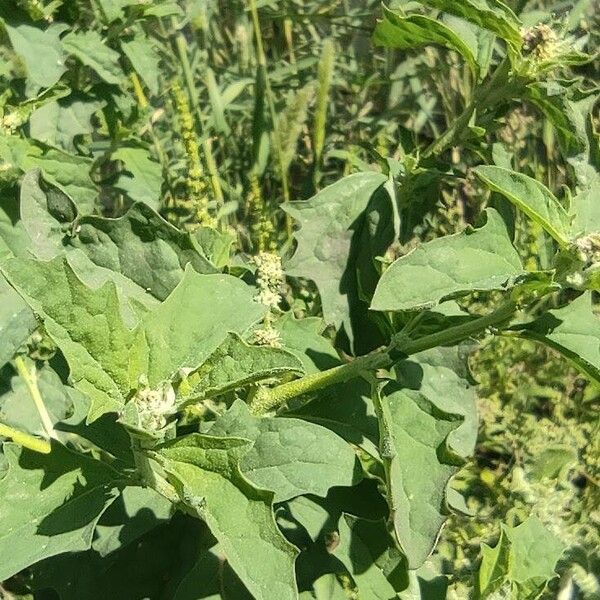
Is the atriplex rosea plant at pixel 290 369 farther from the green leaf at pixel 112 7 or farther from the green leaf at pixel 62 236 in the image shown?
the green leaf at pixel 112 7

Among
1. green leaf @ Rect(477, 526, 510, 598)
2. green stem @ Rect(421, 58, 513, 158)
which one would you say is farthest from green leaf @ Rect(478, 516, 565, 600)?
green stem @ Rect(421, 58, 513, 158)

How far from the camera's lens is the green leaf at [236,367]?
1.18 m

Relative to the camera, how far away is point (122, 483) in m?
1.33

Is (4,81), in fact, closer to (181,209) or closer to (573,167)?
(181,209)

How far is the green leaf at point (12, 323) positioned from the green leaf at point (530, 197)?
32.3 inches

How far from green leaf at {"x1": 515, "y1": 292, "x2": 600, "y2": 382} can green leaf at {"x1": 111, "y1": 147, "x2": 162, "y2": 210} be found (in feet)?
3.45

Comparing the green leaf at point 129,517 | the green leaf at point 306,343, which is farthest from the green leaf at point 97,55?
the green leaf at point 129,517

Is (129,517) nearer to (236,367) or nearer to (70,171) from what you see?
(236,367)

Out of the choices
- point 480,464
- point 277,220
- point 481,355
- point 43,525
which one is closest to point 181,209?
point 277,220

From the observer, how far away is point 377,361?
1.50m

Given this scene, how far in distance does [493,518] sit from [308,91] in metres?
1.19

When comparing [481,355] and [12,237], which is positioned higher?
[12,237]

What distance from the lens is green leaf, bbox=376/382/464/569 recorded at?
1.33 metres

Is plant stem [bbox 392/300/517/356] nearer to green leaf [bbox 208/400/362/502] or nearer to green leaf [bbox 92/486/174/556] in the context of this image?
green leaf [bbox 208/400/362/502]
